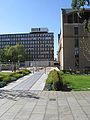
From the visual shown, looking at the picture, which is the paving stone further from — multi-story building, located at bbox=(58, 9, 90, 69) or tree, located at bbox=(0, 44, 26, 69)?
tree, located at bbox=(0, 44, 26, 69)

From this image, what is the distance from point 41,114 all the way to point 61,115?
78 cm

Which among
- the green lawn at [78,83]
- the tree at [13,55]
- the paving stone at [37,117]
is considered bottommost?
the green lawn at [78,83]

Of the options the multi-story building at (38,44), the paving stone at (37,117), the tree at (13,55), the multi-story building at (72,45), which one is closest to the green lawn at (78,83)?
the paving stone at (37,117)

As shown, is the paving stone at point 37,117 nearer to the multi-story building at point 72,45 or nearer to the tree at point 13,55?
the multi-story building at point 72,45

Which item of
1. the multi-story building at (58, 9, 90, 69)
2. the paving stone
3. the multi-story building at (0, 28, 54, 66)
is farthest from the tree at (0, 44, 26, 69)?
the paving stone

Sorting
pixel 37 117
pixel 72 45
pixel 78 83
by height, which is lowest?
pixel 78 83

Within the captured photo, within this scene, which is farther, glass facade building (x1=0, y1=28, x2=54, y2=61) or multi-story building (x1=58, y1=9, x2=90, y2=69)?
glass facade building (x1=0, y1=28, x2=54, y2=61)

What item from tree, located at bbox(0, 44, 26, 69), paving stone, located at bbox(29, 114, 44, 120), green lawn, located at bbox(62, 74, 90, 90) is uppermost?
tree, located at bbox(0, 44, 26, 69)

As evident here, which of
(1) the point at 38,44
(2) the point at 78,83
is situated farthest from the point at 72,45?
(1) the point at 38,44

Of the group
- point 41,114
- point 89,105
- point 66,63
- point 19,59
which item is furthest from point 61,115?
point 19,59

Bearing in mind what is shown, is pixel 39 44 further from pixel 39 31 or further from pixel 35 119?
pixel 35 119

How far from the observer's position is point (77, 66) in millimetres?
71688

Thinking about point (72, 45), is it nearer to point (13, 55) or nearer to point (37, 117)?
point (37, 117)

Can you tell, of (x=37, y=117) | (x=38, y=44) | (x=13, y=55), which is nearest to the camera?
(x=37, y=117)
